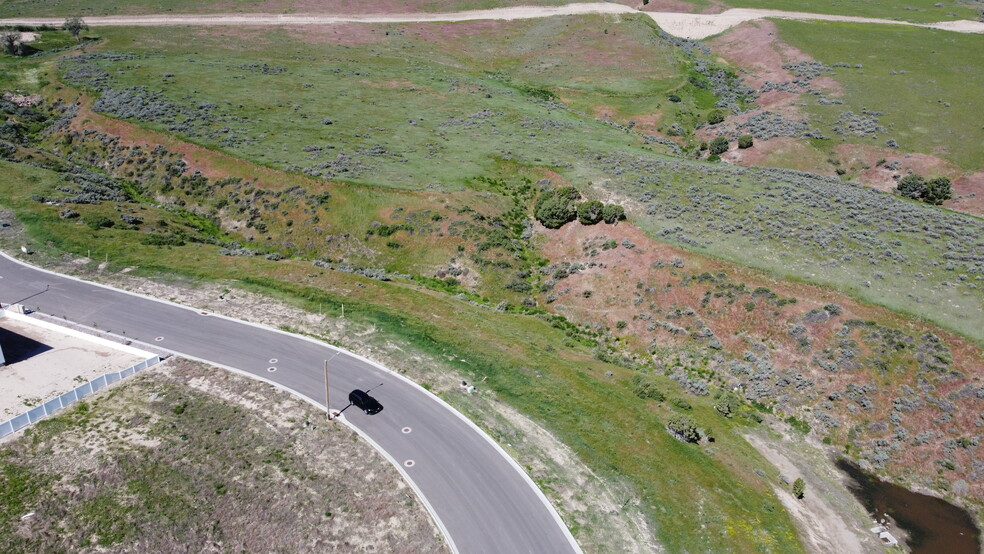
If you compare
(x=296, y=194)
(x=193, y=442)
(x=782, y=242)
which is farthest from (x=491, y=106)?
(x=193, y=442)

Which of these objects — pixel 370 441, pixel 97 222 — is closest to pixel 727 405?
pixel 370 441

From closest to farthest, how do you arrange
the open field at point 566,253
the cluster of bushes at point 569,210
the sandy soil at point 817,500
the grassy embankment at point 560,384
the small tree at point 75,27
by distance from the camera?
the grassy embankment at point 560,384 < the sandy soil at point 817,500 < the open field at point 566,253 < the cluster of bushes at point 569,210 < the small tree at point 75,27

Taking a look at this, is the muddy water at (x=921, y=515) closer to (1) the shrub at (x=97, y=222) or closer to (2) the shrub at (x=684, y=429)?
(2) the shrub at (x=684, y=429)

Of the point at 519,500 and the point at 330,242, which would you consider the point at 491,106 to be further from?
the point at 519,500

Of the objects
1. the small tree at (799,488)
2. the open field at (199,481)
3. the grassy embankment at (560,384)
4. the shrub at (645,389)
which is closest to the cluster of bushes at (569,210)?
the grassy embankment at (560,384)

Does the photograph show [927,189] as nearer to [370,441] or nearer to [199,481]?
[370,441]
